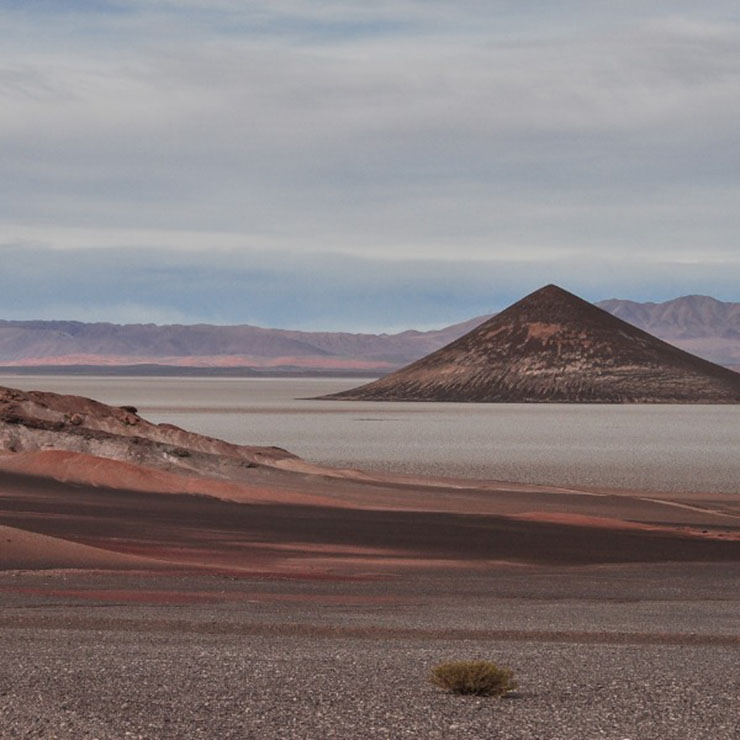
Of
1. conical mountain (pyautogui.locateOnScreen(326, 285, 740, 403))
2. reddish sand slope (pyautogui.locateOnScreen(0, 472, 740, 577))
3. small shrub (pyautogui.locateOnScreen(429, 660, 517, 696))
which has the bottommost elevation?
reddish sand slope (pyautogui.locateOnScreen(0, 472, 740, 577))

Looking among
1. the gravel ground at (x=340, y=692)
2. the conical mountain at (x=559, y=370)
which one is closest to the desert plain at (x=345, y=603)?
the gravel ground at (x=340, y=692)

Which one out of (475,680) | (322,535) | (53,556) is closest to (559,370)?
(322,535)

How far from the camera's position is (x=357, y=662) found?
11.5 meters

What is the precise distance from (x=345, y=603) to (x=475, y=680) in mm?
7218

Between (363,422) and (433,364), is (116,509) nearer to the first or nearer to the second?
(363,422)

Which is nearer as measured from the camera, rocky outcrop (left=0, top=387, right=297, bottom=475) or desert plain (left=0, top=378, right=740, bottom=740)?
desert plain (left=0, top=378, right=740, bottom=740)

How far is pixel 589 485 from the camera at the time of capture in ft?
139

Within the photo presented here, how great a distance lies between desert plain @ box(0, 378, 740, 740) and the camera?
30.3ft

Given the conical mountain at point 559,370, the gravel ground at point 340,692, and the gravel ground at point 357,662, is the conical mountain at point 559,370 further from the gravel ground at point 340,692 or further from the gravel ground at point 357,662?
the gravel ground at point 340,692

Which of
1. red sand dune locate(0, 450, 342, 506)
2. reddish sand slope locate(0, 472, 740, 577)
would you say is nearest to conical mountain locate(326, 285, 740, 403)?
red sand dune locate(0, 450, 342, 506)

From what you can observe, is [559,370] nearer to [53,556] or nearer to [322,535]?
[322,535]

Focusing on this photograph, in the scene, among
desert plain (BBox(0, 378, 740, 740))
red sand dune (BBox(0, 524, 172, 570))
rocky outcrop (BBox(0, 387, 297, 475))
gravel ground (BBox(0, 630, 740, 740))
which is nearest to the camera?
gravel ground (BBox(0, 630, 740, 740))

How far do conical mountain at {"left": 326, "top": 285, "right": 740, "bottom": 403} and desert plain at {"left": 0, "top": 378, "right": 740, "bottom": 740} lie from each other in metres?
112

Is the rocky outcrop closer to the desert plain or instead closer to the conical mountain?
the desert plain
